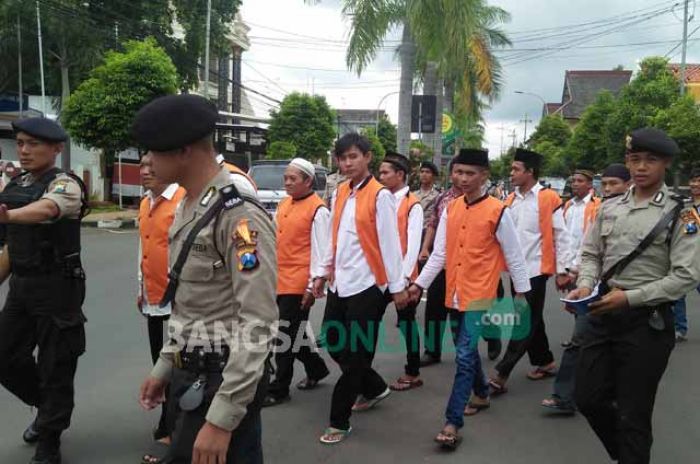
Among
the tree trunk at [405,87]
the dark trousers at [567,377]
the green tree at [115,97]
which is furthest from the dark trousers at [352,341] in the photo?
the green tree at [115,97]

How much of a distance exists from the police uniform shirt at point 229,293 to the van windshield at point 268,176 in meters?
13.1

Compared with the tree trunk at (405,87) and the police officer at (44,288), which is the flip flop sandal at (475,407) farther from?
the tree trunk at (405,87)

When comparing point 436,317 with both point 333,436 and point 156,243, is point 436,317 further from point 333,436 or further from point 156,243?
point 156,243

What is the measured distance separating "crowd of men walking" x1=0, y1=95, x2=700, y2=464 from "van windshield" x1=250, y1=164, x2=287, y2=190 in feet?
32.0

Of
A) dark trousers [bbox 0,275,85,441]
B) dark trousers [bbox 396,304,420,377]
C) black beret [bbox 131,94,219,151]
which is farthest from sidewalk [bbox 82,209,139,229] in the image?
black beret [bbox 131,94,219,151]

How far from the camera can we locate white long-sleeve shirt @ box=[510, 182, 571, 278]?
5.68m

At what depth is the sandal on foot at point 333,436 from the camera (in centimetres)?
428

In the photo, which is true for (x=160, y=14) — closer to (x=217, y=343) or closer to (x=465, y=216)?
(x=465, y=216)

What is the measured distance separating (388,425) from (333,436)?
1.66 feet

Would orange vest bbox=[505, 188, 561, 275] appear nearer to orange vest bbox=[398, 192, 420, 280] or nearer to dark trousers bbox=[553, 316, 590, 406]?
dark trousers bbox=[553, 316, 590, 406]

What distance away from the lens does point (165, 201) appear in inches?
157

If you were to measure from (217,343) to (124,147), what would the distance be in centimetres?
2042

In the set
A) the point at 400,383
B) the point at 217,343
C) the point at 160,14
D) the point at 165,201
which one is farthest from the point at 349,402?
the point at 160,14

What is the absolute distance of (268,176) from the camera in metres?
15.7
